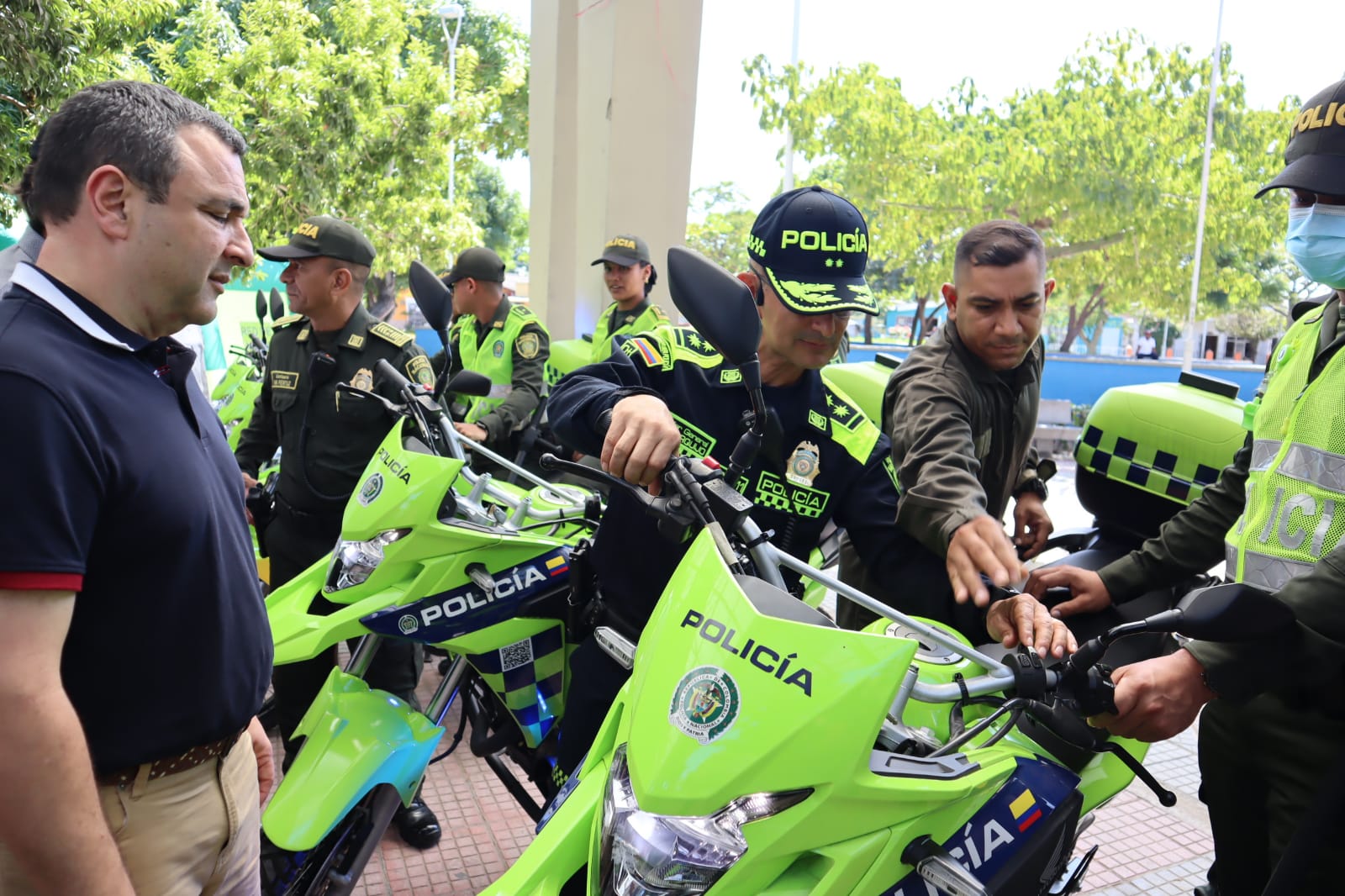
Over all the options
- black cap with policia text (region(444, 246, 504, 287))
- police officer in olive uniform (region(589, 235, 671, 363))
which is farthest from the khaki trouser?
police officer in olive uniform (region(589, 235, 671, 363))

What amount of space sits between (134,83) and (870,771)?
1.49 meters

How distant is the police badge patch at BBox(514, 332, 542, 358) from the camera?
18.9ft

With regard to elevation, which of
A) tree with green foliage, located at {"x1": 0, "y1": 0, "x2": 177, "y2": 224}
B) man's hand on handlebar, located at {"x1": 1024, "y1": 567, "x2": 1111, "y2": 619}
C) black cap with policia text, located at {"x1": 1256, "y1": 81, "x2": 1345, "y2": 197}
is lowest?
man's hand on handlebar, located at {"x1": 1024, "y1": 567, "x2": 1111, "y2": 619}

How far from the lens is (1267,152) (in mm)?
14906

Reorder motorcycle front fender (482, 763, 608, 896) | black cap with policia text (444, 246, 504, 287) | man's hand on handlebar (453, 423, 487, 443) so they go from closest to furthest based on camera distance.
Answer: motorcycle front fender (482, 763, 608, 896) < man's hand on handlebar (453, 423, 487, 443) < black cap with policia text (444, 246, 504, 287)

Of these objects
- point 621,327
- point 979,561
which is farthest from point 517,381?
point 979,561

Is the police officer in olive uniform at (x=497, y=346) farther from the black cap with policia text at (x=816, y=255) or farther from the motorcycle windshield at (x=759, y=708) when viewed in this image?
the motorcycle windshield at (x=759, y=708)

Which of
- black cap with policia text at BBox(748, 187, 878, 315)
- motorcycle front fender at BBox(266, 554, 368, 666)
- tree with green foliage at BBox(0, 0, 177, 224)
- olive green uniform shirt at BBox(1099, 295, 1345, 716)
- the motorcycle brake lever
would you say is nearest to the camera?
the motorcycle brake lever

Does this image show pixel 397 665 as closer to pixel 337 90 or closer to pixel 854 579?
pixel 854 579

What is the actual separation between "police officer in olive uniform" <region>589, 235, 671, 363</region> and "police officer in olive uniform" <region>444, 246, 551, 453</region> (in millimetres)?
586

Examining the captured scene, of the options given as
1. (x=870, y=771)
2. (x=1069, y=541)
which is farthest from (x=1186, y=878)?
(x=870, y=771)

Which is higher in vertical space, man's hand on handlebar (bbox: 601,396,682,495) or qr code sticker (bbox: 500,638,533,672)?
man's hand on handlebar (bbox: 601,396,682,495)

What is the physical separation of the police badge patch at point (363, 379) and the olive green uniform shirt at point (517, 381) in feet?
4.46

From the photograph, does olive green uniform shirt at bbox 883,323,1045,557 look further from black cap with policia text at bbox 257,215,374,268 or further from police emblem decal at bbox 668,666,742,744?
black cap with policia text at bbox 257,215,374,268
